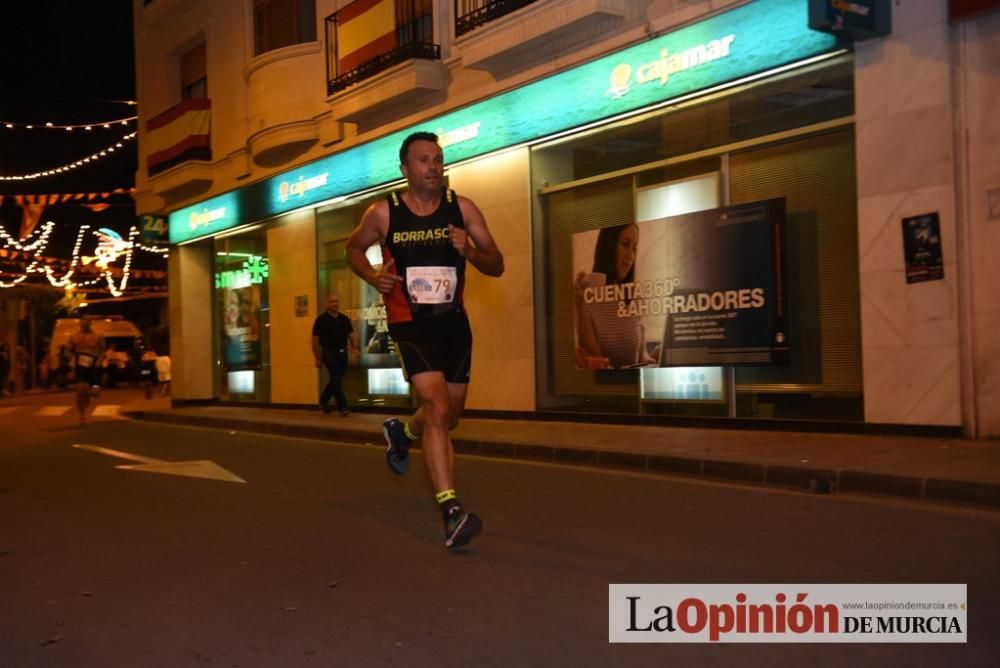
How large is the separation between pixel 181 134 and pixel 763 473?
16.8 meters

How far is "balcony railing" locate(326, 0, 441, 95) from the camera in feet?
46.0

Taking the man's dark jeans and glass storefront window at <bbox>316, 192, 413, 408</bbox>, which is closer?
the man's dark jeans

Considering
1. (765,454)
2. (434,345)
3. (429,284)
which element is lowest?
(765,454)

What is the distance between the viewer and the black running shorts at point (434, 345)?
5.32 m

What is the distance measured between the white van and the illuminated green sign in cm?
2504

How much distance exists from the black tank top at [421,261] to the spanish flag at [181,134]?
53.4 feet

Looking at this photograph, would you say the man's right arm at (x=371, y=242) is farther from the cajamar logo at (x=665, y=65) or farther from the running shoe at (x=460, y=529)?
the cajamar logo at (x=665, y=65)

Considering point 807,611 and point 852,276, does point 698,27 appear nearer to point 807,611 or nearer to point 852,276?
point 852,276

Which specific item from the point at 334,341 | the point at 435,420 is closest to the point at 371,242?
the point at 435,420

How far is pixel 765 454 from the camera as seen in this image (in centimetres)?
814

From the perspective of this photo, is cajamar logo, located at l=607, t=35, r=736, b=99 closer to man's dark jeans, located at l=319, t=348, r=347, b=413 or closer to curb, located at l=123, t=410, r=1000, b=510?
curb, located at l=123, t=410, r=1000, b=510

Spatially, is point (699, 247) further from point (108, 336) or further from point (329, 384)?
point (108, 336)

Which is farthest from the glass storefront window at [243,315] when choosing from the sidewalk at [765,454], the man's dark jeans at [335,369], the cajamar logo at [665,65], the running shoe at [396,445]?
the running shoe at [396,445]

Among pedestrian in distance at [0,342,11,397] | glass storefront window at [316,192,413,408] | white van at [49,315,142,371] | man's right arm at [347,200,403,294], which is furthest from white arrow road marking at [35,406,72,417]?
man's right arm at [347,200,403,294]
